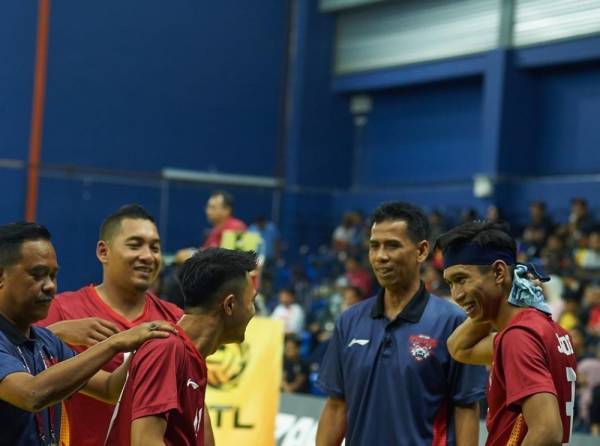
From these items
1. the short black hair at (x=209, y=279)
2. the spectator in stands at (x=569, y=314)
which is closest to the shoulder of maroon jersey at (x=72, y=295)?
the short black hair at (x=209, y=279)

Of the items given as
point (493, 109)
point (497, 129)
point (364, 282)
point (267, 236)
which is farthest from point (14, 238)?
point (267, 236)

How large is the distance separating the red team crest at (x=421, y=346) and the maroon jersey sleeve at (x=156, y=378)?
1.74 m

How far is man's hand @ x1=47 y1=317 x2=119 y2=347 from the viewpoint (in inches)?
228

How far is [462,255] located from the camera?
538cm

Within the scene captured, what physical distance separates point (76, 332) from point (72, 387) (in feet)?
4.04

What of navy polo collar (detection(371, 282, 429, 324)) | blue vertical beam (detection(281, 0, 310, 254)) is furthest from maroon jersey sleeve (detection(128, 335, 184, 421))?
blue vertical beam (detection(281, 0, 310, 254))

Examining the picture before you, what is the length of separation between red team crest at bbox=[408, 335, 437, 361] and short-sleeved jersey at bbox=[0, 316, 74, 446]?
187 centimetres

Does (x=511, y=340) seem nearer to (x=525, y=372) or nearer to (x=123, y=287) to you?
(x=525, y=372)

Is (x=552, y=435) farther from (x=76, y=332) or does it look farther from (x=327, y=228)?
(x=327, y=228)

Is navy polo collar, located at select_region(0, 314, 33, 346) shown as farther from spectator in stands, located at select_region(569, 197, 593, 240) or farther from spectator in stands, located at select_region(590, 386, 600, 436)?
spectator in stands, located at select_region(569, 197, 593, 240)

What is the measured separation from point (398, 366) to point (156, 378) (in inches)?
71.5

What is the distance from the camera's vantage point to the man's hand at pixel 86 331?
579 cm

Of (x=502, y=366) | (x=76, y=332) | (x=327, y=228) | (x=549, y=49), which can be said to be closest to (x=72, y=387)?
(x=76, y=332)

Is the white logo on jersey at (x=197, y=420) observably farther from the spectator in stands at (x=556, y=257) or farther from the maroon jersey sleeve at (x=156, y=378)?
the spectator in stands at (x=556, y=257)
